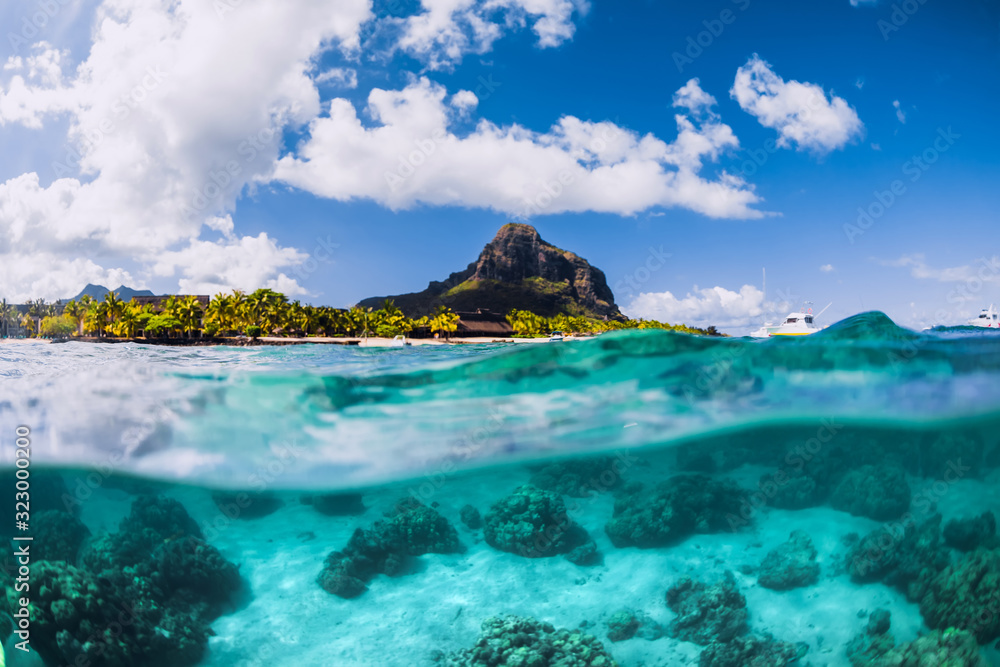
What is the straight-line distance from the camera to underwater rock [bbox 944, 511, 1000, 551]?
8.31m

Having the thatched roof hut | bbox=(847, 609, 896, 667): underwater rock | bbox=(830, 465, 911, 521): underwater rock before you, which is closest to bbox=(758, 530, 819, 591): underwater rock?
bbox=(847, 609, 896, 667): underwater rock

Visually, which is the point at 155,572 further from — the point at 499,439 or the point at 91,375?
the point at 499,439

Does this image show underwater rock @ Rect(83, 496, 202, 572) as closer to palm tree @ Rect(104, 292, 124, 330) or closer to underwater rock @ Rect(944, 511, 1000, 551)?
underwater rock @ Rect(944, 511, 1000, 551)

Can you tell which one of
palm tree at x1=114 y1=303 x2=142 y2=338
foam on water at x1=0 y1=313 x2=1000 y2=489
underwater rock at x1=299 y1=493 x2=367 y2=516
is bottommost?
underwater rock at x1=299 y1=493 x2=367 y2=516

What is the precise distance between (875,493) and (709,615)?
182 inches

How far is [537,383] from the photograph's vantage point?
7312mm

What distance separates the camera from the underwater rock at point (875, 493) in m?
9.05

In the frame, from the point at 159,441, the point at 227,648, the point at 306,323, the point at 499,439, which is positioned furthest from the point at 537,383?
the point at 306,323

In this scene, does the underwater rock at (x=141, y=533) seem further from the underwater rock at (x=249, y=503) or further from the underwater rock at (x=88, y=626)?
the underwater rock at (x=88, y=626)

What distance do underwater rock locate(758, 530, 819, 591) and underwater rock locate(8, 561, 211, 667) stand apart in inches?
336

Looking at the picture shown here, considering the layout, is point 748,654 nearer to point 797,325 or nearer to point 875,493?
point 875,493

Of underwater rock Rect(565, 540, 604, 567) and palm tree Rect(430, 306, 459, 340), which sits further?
palm tree Rect(430, 306, 459, 340)

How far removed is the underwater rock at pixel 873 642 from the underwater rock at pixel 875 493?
7.75ft

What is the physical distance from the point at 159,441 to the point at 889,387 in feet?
39.3
